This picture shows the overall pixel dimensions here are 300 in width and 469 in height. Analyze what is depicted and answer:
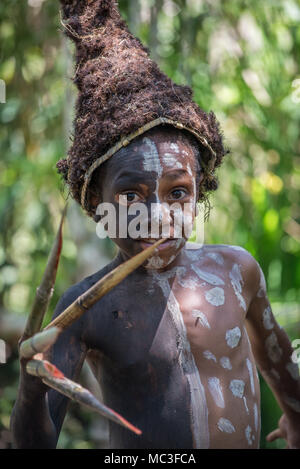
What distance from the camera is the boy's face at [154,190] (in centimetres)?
196

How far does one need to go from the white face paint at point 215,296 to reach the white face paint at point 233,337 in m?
0.09

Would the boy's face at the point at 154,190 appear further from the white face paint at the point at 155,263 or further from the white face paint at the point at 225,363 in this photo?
the white face paint at the point at 225,363

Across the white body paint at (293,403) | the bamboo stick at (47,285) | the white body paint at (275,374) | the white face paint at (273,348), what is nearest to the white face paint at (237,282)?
the white face paint at (273,348)

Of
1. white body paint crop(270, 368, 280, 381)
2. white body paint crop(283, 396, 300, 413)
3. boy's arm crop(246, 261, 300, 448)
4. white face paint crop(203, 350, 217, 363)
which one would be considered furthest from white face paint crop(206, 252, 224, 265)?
white body paint crop(283, 396, 300, 413)

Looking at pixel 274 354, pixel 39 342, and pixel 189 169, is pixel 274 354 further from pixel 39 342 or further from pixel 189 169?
pixel 39 342

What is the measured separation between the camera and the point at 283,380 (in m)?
2.41

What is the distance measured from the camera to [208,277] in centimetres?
220

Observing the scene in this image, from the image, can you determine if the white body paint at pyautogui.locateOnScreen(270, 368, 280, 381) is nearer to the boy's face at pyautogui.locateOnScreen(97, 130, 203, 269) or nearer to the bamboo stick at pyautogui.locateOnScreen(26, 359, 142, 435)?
the boy's face at pyautogui.locateOnScreen(97, 130, 203, 269)

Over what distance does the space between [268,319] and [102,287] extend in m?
0.96

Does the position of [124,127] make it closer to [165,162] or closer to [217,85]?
[165,162]

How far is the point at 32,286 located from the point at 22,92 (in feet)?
5.13

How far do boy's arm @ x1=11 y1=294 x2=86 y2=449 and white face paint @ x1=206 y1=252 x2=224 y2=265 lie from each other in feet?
1.67
